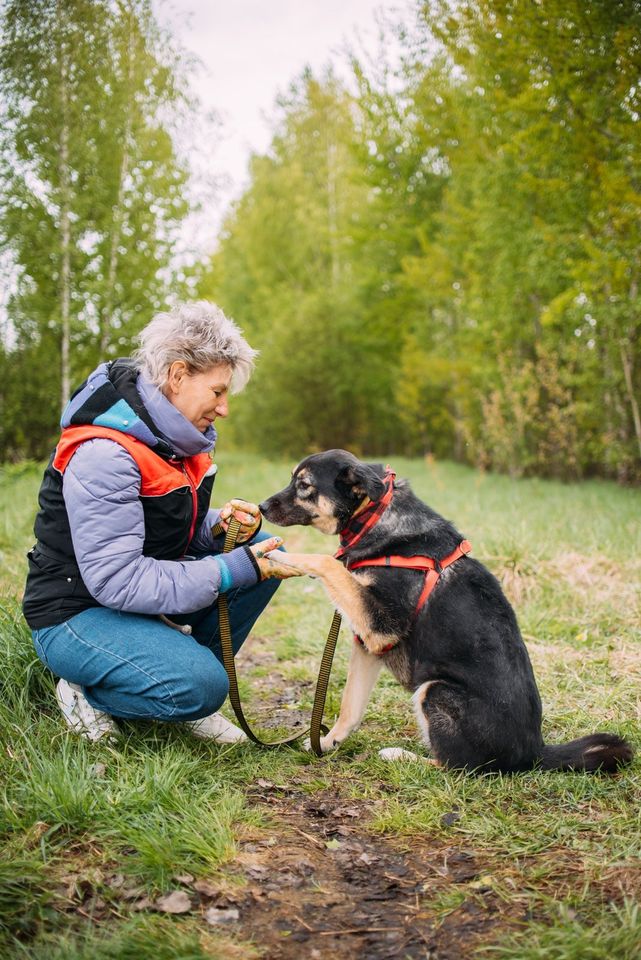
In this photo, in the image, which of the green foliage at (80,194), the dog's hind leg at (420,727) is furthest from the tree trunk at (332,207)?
the dog's hind leg at (420,727)

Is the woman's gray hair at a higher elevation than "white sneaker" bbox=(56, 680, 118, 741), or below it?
higher

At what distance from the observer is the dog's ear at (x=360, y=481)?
3.71 meters

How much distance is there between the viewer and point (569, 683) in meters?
4.31

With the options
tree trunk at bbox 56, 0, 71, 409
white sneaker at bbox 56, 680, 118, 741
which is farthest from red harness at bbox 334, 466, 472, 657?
tree trunk at bbox 56, 0, 71, 409

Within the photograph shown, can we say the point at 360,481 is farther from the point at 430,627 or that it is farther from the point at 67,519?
the point at 67,519

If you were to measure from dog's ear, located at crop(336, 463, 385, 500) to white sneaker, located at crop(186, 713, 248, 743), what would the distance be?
1340mm

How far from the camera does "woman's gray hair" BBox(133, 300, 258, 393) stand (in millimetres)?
3283

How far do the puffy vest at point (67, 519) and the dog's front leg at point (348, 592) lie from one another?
0.61 metres

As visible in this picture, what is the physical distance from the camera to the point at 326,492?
152 inches

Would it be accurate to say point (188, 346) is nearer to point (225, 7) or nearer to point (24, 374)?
point (225, 7)

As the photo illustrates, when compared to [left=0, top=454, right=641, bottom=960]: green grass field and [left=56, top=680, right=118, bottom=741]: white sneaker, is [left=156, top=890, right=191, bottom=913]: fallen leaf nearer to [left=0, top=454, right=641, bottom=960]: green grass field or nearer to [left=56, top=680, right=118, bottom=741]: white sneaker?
[left=0, top=454, right=641, bottom=960]: green grass field

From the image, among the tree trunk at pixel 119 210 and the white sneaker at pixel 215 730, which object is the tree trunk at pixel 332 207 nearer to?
the tree trunk at pixel 119 210

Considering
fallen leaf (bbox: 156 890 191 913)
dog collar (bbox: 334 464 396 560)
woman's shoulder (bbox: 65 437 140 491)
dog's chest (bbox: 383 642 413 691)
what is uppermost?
woman's shoulder (bbox: 65 437 140 491)

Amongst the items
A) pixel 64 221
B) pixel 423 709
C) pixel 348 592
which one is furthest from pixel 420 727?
pixel 64 221
